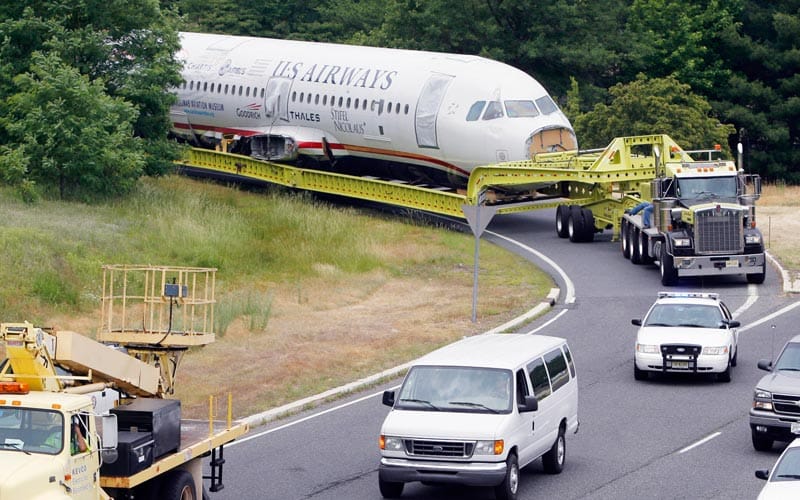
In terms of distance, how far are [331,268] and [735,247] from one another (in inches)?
393

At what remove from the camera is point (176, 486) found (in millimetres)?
13883

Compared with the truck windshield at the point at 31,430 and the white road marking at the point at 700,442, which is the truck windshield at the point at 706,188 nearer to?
the white road marking at the point at 700,442

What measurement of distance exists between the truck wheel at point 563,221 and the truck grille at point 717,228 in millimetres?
7493

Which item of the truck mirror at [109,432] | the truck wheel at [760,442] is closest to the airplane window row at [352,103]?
the truck wheel at [760,442]

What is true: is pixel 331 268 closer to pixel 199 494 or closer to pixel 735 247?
pixel 735 247

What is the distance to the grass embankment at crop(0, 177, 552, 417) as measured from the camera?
25.2 metres

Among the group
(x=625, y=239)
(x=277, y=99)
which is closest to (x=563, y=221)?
(x=625, y=239)

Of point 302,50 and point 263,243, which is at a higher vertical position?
point 302,50

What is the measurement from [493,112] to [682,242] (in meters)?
9.25

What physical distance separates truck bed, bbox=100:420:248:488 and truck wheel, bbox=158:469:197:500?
0.45ft

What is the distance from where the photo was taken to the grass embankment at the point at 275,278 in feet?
82.7

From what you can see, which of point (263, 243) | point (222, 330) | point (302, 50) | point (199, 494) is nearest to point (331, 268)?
point (263, 243)

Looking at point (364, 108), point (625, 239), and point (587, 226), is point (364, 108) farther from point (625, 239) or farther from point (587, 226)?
point (625, 239)

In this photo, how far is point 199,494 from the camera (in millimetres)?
14625
